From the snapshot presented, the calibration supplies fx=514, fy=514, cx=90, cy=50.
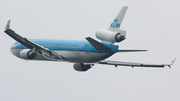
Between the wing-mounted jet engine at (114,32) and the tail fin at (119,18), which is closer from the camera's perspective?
the wing-mounted jet engine at (114,32)

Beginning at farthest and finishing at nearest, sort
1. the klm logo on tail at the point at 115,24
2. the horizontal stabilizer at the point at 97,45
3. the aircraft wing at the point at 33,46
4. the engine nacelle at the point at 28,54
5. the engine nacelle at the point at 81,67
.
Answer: the engine nacelle at the point at 81,67, the engine nacelle at the point at 28,54, the aircraft wing at the point at 33,46, the klm logo on tail at the point at 115,24, the horizontal stabilizer at the point at 97,45

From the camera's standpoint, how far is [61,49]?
79.8m

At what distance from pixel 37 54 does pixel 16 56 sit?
5.15 meters

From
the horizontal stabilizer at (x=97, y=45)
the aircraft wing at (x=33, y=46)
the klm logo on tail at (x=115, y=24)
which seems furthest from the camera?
the aircraft wing at (x=33, y=46)

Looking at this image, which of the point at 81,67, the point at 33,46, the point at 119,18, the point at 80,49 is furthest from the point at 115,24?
the point at 81,67

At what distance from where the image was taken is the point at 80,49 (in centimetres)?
7719

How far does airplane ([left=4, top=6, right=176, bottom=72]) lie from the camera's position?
234 ft

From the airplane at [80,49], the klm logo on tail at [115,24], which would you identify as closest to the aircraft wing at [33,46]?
the airplane at [80,49]

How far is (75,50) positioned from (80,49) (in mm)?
1043

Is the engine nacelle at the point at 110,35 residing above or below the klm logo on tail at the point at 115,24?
below

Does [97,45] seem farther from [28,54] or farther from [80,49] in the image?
[28,54]

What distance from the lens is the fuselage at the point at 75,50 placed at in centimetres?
7462

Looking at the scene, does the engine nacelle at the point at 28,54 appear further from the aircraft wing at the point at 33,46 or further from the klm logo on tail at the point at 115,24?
the klm logo on tail at the point at 115,24

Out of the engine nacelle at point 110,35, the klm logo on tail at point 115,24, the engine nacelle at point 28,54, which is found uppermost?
the klm logo on tail at point 115,24
